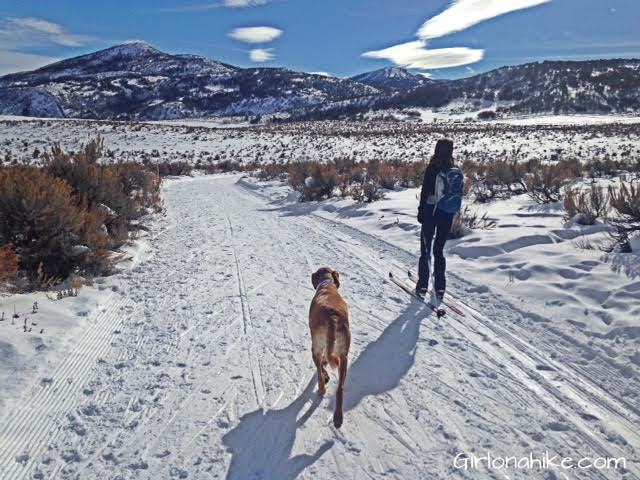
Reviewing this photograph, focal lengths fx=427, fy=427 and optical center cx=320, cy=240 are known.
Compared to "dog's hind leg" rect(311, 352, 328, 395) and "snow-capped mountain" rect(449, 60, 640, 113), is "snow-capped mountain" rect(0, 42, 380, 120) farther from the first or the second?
"dog's hind leg" rect(311, 352, 328, 395)

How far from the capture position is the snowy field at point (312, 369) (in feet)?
9.24

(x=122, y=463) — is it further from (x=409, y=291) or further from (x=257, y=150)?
(x=257, y=150)

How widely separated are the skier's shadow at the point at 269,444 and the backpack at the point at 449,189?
3.06 m

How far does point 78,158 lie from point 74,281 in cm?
464

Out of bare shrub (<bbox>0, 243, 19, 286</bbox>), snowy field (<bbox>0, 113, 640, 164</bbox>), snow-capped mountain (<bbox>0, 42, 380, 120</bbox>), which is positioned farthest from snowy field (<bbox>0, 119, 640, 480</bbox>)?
snow-capped mountain (<bbox>0, 42, 380, 120</bbox>)

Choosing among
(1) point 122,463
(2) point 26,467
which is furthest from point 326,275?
(2) point 26,467

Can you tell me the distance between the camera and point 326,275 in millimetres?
4332

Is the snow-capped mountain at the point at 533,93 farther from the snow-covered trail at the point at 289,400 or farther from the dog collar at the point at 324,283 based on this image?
the dog collar at the point at 324,283

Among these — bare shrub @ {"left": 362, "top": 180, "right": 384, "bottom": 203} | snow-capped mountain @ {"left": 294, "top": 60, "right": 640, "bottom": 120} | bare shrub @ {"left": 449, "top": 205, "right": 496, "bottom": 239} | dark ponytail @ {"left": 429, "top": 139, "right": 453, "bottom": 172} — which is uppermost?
snow-capped mountain @ {"left": 294, "top": 60, "right": 640, "bottom": 120}

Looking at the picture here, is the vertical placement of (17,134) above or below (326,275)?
above

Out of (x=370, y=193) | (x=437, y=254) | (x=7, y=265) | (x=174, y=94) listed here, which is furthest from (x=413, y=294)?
(x=174, y=94)

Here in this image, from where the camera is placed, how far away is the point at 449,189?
17.4ft

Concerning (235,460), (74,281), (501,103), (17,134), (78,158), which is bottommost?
(235,460)

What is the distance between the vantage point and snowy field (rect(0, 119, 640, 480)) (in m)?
2.82
